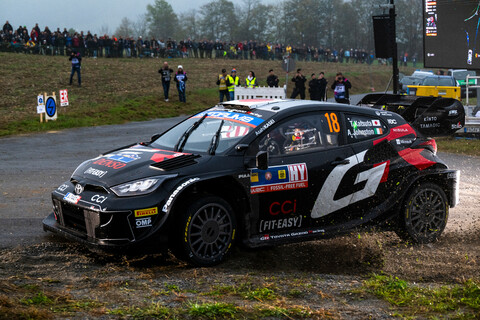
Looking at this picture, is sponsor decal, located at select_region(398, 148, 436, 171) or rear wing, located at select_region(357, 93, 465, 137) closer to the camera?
sponsor decal, located at select_region(398, 148, 436, 171)

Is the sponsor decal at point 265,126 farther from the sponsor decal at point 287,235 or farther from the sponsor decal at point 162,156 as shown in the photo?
the sponsor decal at point 287,235

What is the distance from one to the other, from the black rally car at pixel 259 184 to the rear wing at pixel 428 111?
3.62 feet

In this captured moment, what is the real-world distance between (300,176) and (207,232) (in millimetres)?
1221

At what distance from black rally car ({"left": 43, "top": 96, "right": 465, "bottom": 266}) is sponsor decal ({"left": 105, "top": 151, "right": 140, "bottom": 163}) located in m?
0.01

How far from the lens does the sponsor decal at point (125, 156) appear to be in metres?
6.65

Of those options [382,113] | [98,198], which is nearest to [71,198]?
[98,198]

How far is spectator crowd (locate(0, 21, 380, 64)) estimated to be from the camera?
147 ft

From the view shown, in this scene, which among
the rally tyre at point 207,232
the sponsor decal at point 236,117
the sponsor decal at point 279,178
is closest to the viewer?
the rally tyre at point 207,232

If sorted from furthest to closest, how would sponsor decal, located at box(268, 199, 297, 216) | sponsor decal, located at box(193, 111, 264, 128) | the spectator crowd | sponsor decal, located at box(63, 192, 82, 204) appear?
the spectator crowd
sponsor decal, located at box(193, 111, 264, 128)
sponsor decal, located at box(268, 199, 297, 216)
sponsor decal, located at box(63, 192, 82, 204)

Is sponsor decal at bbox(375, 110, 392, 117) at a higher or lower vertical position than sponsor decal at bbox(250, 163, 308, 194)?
higher

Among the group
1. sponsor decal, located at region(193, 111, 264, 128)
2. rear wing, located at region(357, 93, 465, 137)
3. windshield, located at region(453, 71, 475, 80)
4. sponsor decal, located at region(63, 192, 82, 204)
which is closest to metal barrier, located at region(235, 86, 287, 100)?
rear wing, located at region(357, 93, 465, 137)

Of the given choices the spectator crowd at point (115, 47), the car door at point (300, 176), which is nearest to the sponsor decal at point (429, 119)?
the car door at point (300, 176)

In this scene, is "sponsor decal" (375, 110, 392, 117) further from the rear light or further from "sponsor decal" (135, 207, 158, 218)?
"sponsor decal" (135, 207, 158, 218)

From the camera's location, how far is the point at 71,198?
6.51 metres
